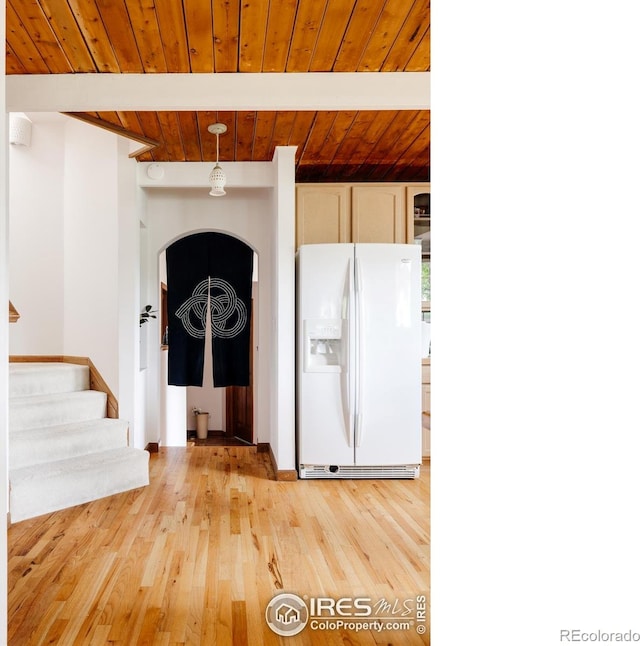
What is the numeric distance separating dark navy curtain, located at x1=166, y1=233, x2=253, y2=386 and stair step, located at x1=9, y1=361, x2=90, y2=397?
37.4 inches

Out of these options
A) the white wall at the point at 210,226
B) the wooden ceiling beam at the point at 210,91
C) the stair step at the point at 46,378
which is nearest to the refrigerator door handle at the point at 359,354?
the white wall at the point at 210,226

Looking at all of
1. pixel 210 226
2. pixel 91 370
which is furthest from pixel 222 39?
pixel 91 370

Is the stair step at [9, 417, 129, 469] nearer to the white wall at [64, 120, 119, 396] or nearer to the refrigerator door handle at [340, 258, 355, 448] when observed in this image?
the white wall at [64, 120, 119, 396]

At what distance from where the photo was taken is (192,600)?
223 cm

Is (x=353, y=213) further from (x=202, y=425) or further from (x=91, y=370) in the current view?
(x=202, y=425)

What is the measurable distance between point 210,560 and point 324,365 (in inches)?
75.1

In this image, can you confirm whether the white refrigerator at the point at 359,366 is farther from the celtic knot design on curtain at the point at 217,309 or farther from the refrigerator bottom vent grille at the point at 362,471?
the celtic knot design on curtain at the point at 217,309

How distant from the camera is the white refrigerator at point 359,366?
13.8 feet

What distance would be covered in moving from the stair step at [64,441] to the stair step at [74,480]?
0.21ft

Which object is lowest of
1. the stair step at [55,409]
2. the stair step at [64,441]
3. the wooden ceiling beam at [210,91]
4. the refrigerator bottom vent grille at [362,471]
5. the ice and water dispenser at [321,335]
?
the refrigerator bottom vent grille at [362,471]

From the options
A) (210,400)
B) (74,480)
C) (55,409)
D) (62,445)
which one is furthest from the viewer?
(210,400)

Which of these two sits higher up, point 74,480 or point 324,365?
point 324,365

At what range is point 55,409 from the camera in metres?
4.13
